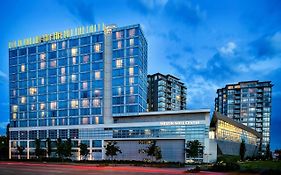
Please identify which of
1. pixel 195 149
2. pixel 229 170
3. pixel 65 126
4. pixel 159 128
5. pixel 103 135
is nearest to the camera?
pixel 229 170

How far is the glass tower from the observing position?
101812mm

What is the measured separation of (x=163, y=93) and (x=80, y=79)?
201 ft

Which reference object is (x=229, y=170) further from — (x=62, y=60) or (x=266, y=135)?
(x=266, y=135)

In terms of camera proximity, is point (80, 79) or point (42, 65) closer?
point (80, 79)

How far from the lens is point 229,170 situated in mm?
47344

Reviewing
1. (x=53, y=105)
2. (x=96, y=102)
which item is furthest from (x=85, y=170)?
(x=53, y=105)

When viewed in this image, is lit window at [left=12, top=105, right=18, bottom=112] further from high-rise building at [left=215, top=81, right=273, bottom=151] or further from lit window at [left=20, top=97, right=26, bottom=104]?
high-rise building at [left=215, top=81, right=273, bottom=151]

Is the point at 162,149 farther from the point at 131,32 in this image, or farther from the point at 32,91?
the point at 32,91

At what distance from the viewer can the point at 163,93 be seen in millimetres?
156000

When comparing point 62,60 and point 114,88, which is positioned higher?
point 62,60

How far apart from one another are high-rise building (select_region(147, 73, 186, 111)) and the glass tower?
46182 millimetres

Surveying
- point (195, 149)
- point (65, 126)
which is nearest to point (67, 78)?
point (65, 126)

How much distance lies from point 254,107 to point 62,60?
5005 inches

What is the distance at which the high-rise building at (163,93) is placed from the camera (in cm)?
15538
